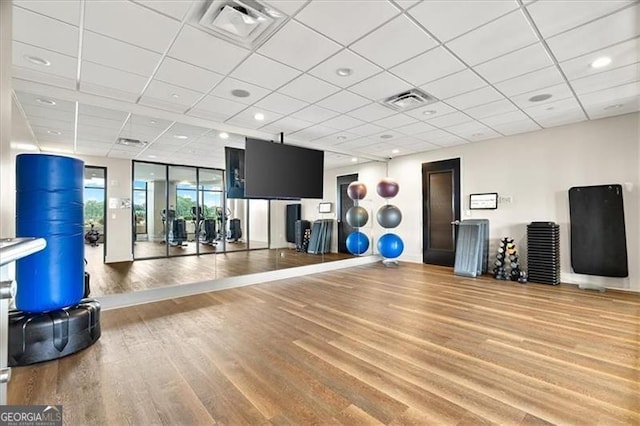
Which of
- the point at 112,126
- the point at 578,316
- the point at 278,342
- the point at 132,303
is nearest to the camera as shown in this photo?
the point at 278,342

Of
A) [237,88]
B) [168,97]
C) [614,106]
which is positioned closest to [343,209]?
[237,88]

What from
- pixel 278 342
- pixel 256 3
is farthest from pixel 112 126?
pixel 278 342

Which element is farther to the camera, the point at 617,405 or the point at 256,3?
the point at 256,3

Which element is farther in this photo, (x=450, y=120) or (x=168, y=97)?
(x=450, y=120)

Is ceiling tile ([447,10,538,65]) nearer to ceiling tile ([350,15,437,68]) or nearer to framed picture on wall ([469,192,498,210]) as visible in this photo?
ceiling tile ([350,15,437,68])

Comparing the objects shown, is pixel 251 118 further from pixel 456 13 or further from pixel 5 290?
pixel 5 290

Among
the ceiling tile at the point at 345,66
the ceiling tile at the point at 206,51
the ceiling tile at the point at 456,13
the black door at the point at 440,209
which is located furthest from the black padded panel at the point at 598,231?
the ceiling tile at the point at 206,51

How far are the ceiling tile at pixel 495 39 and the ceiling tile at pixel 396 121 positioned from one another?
79.4 inches

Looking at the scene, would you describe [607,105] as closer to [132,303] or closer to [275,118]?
[275,118]

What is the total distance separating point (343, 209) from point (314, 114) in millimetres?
4220

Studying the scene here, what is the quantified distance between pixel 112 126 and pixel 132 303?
3.28 m

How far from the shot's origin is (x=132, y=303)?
185 inches

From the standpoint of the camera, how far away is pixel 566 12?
8.96 ft

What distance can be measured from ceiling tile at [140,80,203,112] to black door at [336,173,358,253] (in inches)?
209
